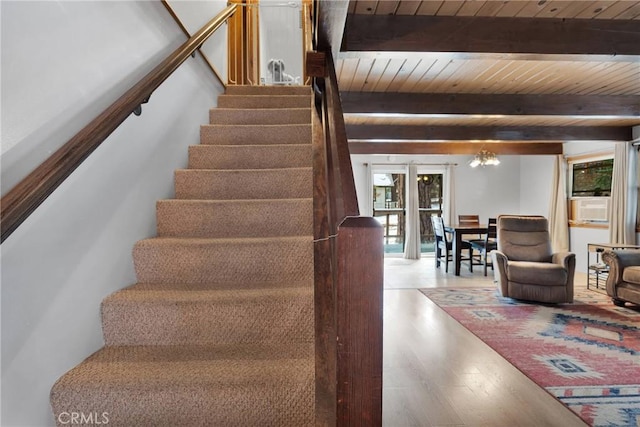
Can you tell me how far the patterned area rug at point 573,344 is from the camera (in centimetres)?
231

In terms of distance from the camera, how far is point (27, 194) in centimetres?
89

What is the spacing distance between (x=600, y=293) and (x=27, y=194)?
663 cm

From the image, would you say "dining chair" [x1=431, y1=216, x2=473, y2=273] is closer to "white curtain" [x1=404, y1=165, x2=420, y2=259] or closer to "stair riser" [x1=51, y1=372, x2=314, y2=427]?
"white curtain" [x1=404, y1=165, x2=420, y2=259]

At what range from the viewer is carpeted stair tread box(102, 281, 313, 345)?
1.44m

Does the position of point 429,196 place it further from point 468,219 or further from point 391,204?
point 468,219

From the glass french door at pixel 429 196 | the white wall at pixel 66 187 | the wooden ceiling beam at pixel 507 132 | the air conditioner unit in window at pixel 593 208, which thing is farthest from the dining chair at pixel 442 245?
the white wall at pixel 66 187

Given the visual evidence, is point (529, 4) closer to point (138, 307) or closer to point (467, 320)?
point (138, 307)

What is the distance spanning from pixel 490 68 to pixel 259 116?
225 cm

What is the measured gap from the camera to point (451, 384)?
8.16 feet

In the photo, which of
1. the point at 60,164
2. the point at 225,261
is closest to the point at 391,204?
the point at 225,261

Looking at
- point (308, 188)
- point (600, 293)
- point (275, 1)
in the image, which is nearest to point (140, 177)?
point (308, 188)

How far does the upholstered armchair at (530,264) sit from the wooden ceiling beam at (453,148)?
234cm

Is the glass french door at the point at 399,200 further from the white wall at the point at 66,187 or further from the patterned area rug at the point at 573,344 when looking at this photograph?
the white wall at the point at 66,187

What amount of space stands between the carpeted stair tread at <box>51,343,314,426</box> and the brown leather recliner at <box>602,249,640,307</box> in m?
4.91
